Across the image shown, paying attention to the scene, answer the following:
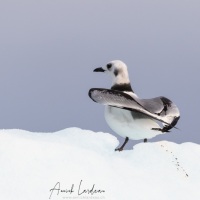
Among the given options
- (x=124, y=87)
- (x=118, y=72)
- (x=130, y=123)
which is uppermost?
(x=118, y=72)

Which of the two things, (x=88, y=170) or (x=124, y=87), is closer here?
(x=88, y=170)

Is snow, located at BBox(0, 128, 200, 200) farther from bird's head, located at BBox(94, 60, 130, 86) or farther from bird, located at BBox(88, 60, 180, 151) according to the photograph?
bird's head, located at BBox(94, 60, 130, 86)

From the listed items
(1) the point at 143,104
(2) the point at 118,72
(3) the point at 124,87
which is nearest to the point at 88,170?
(1) the point at 143,104

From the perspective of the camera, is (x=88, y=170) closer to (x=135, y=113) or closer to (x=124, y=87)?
(x=135, y=113)

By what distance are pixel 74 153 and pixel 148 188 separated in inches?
56.4

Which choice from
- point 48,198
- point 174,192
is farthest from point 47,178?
point 174,192

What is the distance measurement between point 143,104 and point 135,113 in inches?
17.4

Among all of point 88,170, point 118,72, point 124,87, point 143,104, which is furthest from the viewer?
point 118,72

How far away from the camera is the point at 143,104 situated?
429 inches

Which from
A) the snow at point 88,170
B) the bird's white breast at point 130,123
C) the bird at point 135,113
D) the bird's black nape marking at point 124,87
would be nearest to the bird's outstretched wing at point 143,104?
the bird at point 135,113

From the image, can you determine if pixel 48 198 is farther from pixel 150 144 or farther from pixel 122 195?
pixel 150 144

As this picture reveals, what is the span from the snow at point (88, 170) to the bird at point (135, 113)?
0.56 metres

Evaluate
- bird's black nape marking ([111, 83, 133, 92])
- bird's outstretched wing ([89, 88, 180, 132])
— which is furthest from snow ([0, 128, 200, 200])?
bird's black nape marking ([111, 83, 133, 92])

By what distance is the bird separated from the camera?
418 inches
